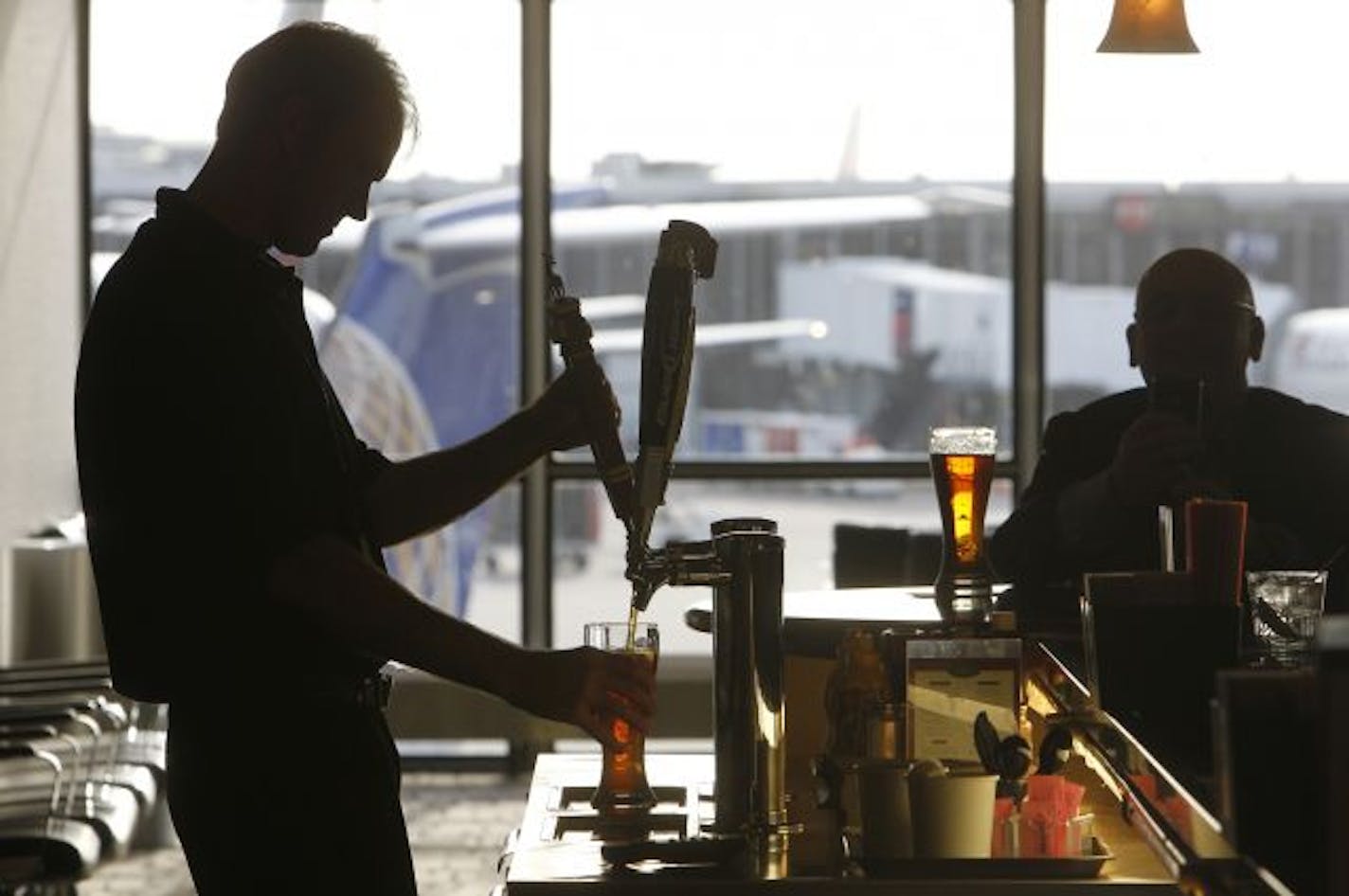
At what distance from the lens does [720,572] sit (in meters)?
2.34

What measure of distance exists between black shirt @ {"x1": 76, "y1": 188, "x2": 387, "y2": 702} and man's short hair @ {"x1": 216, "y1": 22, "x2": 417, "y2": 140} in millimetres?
159

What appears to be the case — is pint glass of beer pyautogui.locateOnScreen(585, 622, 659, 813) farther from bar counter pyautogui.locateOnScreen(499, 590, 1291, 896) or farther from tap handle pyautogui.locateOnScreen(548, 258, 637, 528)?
tap handle pyautogui.locateOnScreen(548, 258, 637, 528)

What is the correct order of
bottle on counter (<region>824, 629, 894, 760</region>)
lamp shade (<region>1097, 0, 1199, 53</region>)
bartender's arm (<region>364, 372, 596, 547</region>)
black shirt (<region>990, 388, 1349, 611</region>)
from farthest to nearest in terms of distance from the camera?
lamp shade (<region>1097, 0, 1199, 53</region>) < black shirt (<region>990, 388, 1349, 611</region>) < bartender's arm (<region>364, 372, 596, 547</region>) < bottle on counter (<region>824, 629, 894, 760</region>)

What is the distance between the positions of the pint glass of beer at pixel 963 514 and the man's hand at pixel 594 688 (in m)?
0.76

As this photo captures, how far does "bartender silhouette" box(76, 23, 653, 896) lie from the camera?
2.61 metres

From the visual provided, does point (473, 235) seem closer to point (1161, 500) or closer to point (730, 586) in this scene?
point (1161, 500)

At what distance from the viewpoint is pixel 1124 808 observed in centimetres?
224

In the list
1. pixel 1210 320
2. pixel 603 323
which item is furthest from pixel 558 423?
pixel 603 323

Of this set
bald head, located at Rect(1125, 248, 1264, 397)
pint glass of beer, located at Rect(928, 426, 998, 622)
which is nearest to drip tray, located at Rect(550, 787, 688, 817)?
pint glass of beer, located at Rect(928, 426, 998, 622)

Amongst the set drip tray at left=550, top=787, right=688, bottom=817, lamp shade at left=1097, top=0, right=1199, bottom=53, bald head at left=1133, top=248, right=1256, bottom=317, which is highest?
lamp shade at left=1097, top=0, right=1199, bottom=53

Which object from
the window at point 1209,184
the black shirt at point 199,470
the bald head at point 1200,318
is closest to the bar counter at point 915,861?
the black shirt at point 199,470

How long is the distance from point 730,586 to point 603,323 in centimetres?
533

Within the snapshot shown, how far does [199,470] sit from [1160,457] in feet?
4.53

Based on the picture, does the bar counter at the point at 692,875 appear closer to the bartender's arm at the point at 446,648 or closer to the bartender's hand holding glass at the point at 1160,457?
the bartender's arm at the point at 446,648
